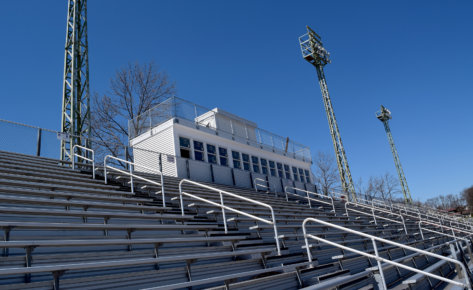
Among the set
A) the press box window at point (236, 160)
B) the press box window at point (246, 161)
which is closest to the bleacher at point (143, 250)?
the press box window at point (236, 160)

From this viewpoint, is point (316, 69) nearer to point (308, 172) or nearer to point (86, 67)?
point (308, 172)

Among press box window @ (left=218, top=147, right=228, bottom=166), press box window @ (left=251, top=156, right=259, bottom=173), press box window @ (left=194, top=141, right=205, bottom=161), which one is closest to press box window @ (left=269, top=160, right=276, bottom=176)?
press box window @ (left=251, top=156, right=259, bottom=173)

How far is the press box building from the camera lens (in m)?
13.4

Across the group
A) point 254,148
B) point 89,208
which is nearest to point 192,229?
point 89,208

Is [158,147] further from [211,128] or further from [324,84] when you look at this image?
[324,84]

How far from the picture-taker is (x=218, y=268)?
14.4ft

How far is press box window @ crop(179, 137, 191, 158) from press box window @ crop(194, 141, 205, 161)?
35 centimetres

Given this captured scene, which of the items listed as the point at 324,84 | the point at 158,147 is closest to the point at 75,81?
the point at 158,147

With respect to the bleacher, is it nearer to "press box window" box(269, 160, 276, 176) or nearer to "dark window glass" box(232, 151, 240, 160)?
"dark window glass" box(232, 151, 240, 160)

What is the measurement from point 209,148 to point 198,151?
73 cm

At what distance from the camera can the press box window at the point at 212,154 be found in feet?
49.3

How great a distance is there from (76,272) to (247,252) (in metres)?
2.26

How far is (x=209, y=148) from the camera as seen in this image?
15219 millimetres

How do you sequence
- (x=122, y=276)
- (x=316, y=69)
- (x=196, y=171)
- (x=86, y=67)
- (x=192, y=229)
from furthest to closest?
(x=316, y=69)
(x=86, y=67)
(x=196, y=171)
(x=192, y=229)
(x=122, y=276)
